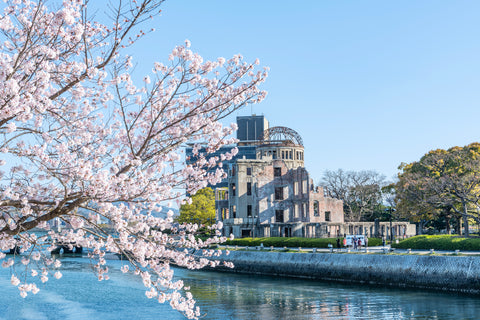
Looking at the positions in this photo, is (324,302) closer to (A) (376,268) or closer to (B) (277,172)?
(A) (376,268)

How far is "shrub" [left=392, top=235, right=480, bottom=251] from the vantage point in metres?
42.3

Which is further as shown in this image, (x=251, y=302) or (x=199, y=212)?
(x=199, y=212)

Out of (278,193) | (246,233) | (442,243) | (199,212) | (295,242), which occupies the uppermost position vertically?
(278,193)

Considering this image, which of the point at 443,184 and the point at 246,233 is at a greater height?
the point at 443,184

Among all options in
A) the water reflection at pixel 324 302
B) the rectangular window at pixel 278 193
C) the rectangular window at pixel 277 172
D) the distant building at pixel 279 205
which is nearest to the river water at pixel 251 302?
the water reflection at pixel 324 302

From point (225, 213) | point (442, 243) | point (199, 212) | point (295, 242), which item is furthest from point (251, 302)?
point (199, 212)

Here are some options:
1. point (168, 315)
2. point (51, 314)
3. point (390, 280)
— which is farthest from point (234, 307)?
point (390, 280)

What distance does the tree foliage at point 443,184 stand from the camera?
52344 millimetres

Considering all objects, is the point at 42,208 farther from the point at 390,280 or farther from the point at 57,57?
the point at 390,280

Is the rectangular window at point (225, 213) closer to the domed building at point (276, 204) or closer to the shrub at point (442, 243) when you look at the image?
the domed building at point (276, 204)

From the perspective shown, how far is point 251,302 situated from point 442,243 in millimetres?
19660

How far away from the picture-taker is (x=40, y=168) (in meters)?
9.77

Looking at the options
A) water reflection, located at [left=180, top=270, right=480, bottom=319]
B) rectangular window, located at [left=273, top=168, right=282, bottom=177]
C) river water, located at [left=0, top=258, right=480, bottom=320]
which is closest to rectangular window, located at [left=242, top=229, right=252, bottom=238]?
rectangular window, located at [left=273, top=168, right=282, bottom=177]

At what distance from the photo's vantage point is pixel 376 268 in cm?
4353
